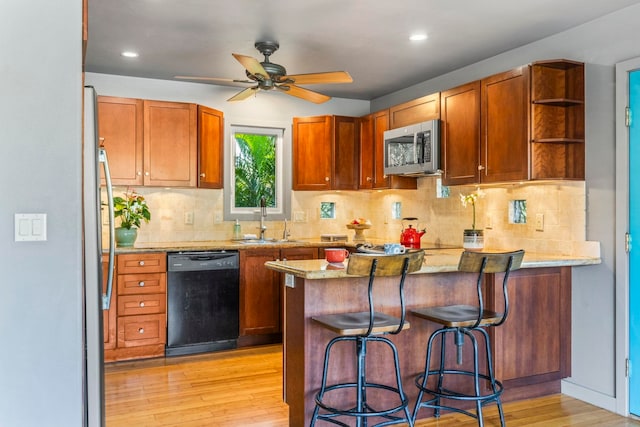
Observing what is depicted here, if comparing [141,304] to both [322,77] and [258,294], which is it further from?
[322,77]

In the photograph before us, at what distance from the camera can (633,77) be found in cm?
328

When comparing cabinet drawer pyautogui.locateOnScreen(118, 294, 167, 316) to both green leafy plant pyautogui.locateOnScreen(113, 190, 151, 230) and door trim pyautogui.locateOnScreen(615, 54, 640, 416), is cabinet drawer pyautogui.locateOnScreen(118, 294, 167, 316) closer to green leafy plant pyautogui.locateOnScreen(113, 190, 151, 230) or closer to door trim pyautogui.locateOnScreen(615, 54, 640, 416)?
green leafy plant pyautogui.locateOnScreen(113, 190, 151, 230)

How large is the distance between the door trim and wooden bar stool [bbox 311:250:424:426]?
1584mm

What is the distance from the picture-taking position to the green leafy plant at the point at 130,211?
4668mm

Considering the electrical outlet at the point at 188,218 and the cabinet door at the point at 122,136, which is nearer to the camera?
the cabinet door at the point at 122,136

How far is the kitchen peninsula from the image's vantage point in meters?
2.79

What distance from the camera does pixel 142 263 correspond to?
4.45 metres

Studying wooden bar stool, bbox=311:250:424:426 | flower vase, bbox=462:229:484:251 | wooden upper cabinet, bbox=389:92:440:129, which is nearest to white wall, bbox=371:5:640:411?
flower vase, bbox=462:229:484:251

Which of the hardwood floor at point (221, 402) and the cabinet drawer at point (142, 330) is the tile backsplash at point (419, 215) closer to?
the cabinet drawer at point (142, 330)

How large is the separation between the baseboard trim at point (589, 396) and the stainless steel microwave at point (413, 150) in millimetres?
1940

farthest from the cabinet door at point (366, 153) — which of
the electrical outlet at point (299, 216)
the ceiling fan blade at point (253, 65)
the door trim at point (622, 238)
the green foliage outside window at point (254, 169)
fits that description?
the door trim at point (622, 238)

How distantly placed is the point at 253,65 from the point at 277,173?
8.30 ft
